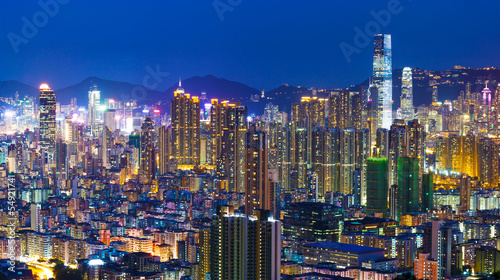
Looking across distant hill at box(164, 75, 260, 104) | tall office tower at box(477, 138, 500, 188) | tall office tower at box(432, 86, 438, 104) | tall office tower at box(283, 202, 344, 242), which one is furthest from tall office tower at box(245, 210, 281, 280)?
tall office tower at box(432, 86, 438, 104)

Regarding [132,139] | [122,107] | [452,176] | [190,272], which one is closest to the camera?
[190,272]

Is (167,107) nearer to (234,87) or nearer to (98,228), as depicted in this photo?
(234,87)

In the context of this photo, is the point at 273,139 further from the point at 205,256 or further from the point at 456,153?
the point at 205,256

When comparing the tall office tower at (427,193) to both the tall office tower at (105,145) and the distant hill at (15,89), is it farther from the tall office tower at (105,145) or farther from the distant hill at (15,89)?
the distant hill at (15,89)

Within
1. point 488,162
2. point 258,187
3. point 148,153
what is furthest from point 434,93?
point 258,187

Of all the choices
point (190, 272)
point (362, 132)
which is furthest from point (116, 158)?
point (190, 272)
